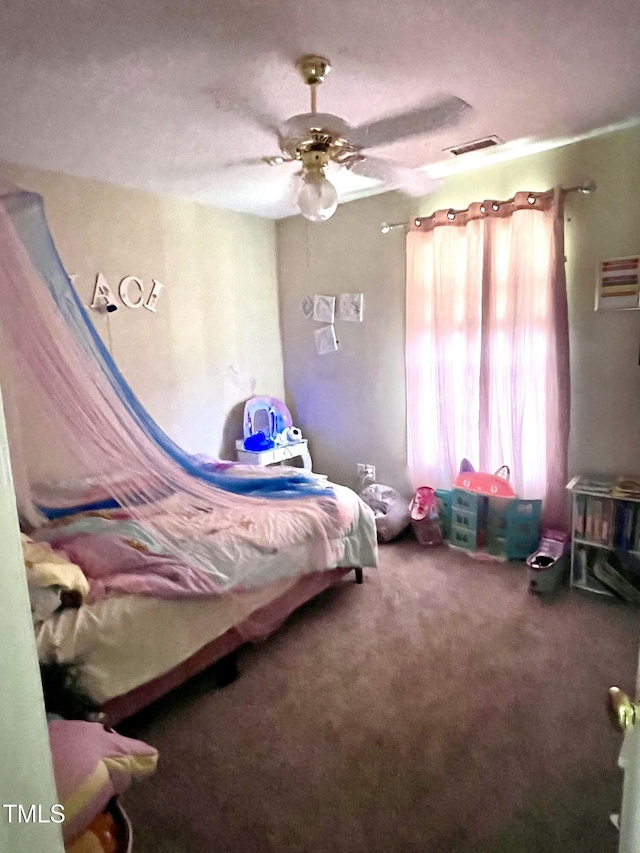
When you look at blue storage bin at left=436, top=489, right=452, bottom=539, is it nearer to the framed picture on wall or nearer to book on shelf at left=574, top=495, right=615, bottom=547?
book on shelf at left=574, top=495, right=615, bottom=547

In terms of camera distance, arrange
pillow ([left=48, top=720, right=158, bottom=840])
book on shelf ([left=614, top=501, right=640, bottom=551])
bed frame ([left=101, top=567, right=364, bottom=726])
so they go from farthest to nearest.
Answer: book on shelf ([left=614, top=501, right=640, bottom=551]) < bed frame ([left=101, top=567, right=364, bottom=726]) < pillow ([left=48, top=720, right=158, bottom=840])

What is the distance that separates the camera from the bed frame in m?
1.95

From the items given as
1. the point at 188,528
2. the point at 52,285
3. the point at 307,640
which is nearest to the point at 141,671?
the point at 188,528

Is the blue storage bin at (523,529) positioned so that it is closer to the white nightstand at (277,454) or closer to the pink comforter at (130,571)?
the white nightstand at (277,454)

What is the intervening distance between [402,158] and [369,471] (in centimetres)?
230

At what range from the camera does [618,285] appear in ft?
9.63

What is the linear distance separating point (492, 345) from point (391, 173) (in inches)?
55.8

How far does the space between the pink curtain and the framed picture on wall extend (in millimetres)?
207

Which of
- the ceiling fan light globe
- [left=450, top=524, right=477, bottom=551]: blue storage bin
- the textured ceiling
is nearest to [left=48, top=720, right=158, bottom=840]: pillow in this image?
the ceiling fan light globe

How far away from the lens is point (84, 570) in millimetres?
2098

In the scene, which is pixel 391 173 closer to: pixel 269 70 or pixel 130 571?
pixel 269 70

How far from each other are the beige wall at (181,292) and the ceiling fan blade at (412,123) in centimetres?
205

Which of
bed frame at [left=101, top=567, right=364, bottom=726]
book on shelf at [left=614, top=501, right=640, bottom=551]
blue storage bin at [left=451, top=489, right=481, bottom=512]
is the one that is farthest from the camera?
blue storage bin at [left=451, top=489, right=481, bottom=512]

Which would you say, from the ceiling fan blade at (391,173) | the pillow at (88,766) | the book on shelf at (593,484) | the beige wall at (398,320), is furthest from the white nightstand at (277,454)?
the pillow at (88,766)
